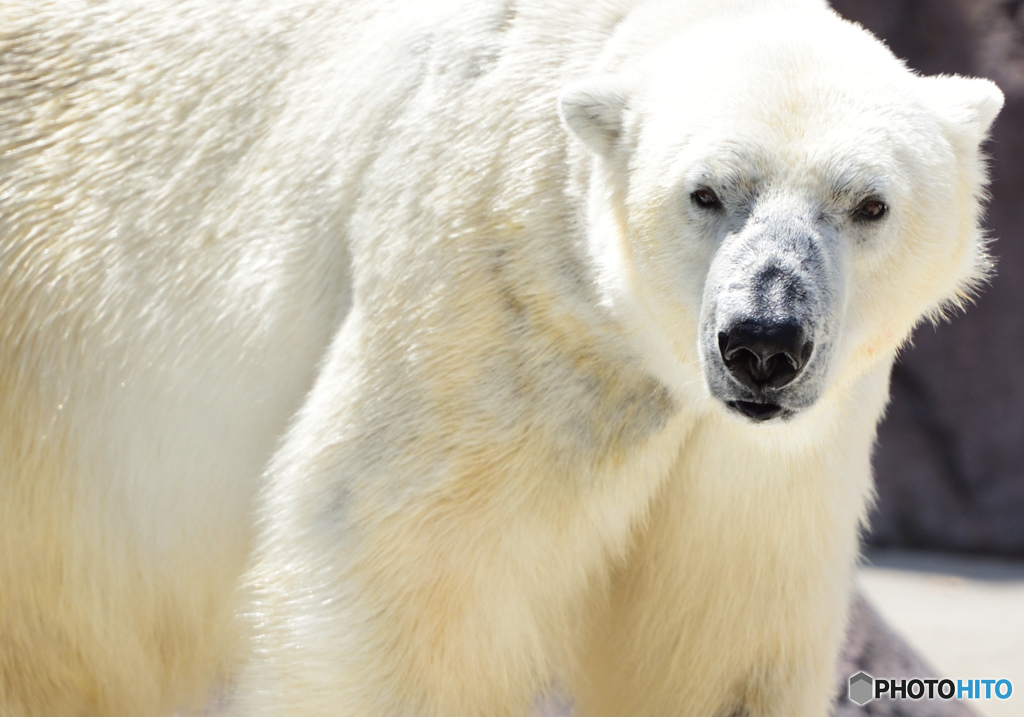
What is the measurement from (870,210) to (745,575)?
0.81m

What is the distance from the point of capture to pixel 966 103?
2.33 m

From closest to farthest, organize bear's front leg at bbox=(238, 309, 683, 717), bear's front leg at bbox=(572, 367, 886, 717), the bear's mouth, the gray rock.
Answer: the bear's mouth
bear's front leg at bbox=(238, 309, 683, 717)
bear's front leg at bbox=(572, 367, 886, 717)
the gray rock

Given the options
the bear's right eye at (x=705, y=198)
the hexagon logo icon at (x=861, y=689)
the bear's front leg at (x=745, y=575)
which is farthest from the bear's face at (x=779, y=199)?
the hexagon logo icon at (x=861, y=689)

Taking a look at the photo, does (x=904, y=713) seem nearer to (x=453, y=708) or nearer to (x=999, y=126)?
(x=453, y=708)

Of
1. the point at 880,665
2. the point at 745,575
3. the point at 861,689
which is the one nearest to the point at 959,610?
the point at 880,665

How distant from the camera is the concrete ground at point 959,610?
548 centimetres

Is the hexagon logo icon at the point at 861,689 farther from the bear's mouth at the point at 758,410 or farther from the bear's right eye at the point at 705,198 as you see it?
the bear's right eye at the point at 705,198

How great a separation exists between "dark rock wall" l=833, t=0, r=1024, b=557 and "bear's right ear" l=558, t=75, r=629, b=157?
511 cm

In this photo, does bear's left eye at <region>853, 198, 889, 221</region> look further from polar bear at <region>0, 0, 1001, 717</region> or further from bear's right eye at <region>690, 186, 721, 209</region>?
bear's right eye at <region>690, 186, 721, 209</region>

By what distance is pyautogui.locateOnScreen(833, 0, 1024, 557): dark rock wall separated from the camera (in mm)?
6949

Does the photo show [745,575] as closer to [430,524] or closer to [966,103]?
[430,524]

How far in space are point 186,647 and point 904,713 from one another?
6.74 ft

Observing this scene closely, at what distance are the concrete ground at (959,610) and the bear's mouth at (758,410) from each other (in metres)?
3.27

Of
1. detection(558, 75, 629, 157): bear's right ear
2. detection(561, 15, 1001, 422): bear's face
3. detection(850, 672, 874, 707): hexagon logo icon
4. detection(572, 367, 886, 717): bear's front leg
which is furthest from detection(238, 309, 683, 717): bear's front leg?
detection(850, 672, 874, 707): hexagon logo icon
